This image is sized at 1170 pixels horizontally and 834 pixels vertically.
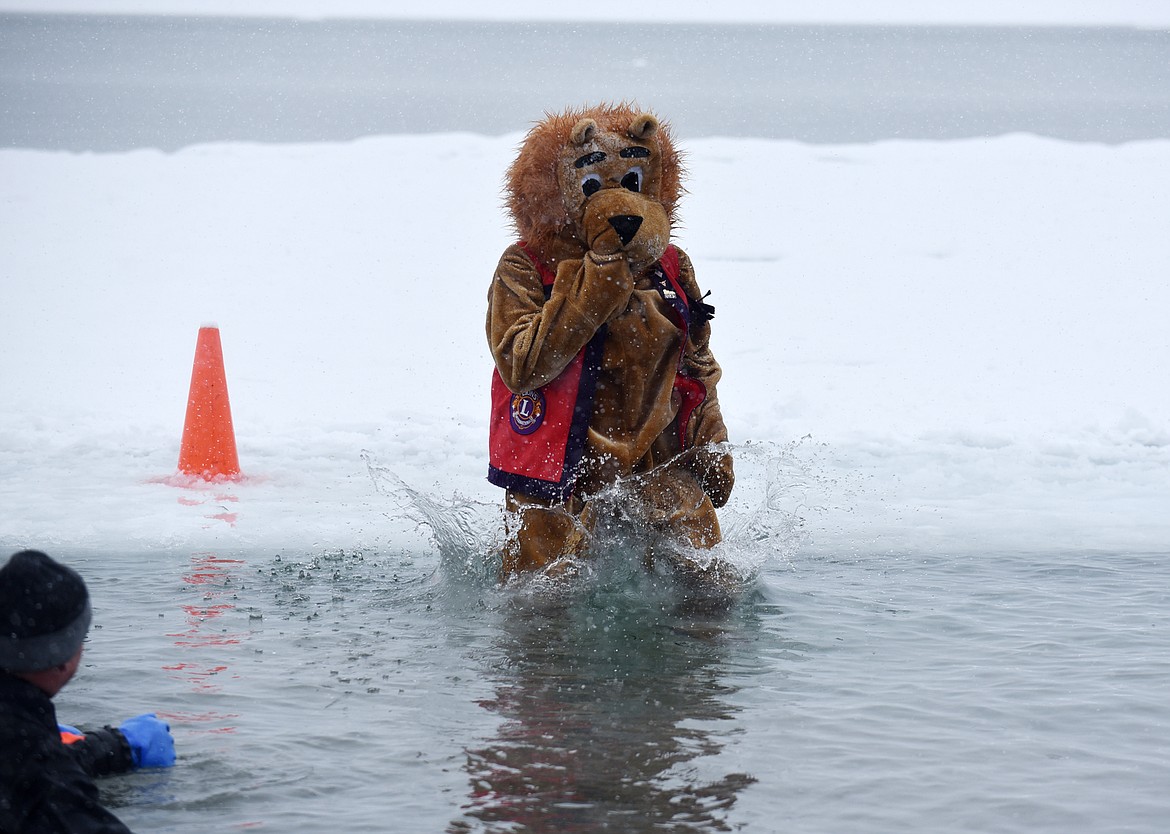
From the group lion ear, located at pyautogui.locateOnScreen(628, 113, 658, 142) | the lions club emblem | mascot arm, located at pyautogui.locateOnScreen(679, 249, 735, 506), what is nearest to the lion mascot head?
lion ear, located at pyautogui.locateOnScreen(628, 113, 658, 142)

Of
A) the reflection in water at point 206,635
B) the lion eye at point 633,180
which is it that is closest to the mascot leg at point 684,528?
the lion eye at point 633,180

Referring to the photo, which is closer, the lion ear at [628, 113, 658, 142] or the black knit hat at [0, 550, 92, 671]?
the black knit hat at [0, 550, 92, 671]

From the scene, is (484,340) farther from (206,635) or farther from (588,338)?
(206,635)

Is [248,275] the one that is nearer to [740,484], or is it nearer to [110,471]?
[110,471]

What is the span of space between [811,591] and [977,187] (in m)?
8.78

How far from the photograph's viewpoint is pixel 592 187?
436 cm

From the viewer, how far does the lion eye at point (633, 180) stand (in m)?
4.42

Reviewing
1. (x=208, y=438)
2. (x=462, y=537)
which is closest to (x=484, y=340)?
(x=208, y=438)

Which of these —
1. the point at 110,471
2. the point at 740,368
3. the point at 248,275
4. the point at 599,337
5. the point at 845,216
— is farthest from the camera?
the point at 845,216

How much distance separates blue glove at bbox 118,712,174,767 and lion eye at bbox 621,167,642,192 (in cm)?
236

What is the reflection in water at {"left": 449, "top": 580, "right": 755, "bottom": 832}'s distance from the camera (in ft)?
8.67

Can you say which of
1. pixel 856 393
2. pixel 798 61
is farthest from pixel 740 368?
pixel 798 61

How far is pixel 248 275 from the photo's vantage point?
36.6 ft

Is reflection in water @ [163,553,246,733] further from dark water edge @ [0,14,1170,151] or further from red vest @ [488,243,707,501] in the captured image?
dark water edge @ [0,14,1170,151]
